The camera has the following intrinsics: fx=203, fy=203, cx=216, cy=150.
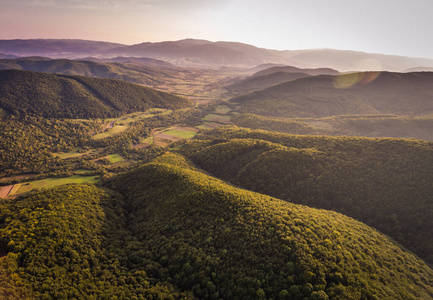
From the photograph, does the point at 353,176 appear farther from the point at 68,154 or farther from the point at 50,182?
the point at 68,154

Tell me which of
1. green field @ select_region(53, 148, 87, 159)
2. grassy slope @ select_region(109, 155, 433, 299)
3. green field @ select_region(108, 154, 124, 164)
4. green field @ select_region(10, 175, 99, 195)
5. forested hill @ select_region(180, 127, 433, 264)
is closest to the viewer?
grassy slope @ select_region(109, 155, 433, 299)

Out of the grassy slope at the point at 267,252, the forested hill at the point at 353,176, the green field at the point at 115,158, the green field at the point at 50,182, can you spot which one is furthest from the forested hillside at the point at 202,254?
the green field at the point at 115,158

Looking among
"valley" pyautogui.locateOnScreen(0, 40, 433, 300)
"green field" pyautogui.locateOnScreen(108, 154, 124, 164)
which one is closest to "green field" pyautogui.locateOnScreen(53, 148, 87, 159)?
"green field" pyautogui.locateOnScreen(108, 154, 124, 164)

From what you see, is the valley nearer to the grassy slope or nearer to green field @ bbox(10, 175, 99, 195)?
the grassy slope

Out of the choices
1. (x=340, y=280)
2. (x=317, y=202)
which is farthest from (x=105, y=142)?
(x=340, y=280)

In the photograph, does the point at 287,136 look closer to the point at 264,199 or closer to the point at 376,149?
the point at 376,149

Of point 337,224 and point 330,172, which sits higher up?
point 330,172

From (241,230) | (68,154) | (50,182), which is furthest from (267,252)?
(68,154)
